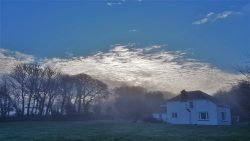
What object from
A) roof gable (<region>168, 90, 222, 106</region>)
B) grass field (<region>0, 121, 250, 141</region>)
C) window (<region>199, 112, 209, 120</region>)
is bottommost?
grass field (<region>0, 121, 250, 141</region>)

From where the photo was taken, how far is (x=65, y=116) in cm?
6712

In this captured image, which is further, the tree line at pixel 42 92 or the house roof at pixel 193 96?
the tree line at pixel 42 92

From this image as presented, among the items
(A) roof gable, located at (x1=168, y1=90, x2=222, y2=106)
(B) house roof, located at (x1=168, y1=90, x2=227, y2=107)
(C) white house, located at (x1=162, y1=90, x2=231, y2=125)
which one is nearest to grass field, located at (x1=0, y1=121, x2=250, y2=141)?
(C) white house, located at (x1=162, y1=90, x2=231, y2=125)

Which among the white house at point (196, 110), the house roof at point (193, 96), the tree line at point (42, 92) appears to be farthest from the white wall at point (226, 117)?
the tree line at point (42, 92)

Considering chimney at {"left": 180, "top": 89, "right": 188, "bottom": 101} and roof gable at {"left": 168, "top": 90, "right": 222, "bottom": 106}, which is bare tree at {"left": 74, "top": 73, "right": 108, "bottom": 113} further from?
chimney at {"left": 180, "top": 89, "right": 188, "bottom": 101}

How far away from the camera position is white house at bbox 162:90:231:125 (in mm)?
48125

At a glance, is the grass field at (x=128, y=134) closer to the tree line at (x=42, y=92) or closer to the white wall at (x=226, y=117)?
the white wall at (x=226, y=117)

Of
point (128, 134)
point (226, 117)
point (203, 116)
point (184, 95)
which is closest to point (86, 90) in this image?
point (184, 95)

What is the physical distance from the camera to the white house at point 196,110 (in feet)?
158

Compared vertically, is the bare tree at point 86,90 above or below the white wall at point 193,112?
above

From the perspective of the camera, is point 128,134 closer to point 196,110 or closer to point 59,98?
point 196,110

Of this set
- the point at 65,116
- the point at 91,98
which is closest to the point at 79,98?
the point at 91,98

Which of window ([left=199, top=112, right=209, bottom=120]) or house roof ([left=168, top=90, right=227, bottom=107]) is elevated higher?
house roof ([left=168, top=90, right=227, bottom=107])

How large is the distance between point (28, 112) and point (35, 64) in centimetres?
949
